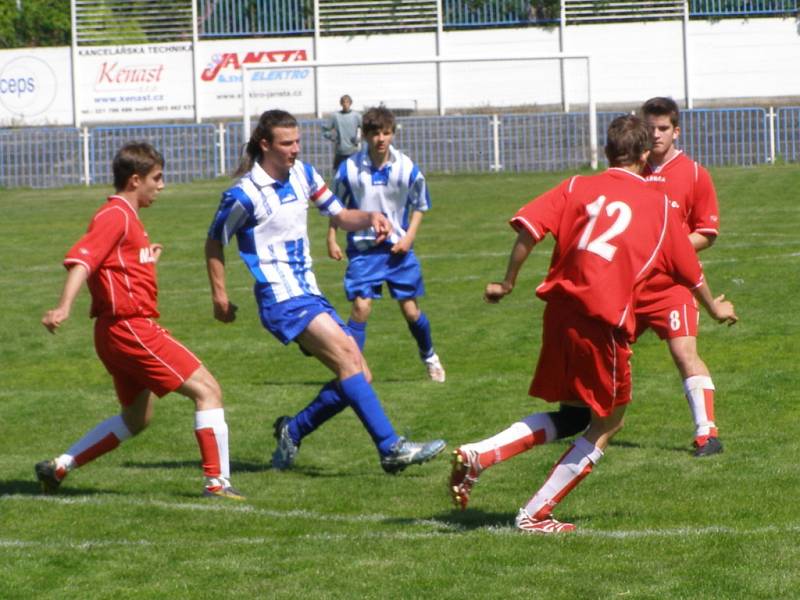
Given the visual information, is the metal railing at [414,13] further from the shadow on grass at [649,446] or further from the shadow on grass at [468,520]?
the shadow on grass at [468,520]

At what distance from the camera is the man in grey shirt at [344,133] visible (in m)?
30.9

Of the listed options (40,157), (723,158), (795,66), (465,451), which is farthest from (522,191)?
(465,451)

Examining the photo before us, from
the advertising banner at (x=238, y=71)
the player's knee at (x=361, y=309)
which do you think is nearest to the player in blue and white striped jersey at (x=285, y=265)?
the player's knee at (x=361, y=309)

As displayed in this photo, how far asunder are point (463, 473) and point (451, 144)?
29461 millimetres

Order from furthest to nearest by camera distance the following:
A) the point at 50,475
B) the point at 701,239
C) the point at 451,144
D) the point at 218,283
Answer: the point at 451,144
the point at 701,239
the point at 218,283
the point at 50,475

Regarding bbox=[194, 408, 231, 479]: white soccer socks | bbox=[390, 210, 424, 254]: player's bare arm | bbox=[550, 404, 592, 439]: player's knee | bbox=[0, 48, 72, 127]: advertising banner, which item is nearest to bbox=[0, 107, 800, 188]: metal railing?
bbox=[0, 48, 72, 127]: advertising banner

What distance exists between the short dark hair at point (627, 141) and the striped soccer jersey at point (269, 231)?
7.45 feet

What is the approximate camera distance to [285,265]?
27.5 feet

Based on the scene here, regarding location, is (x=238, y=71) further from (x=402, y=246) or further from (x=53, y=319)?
(x=53, y=319)

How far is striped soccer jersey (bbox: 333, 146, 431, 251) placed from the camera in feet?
37.7

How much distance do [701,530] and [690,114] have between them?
2996 cm

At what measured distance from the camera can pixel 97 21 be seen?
140 feet

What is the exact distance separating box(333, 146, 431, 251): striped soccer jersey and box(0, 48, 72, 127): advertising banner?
32362 mm

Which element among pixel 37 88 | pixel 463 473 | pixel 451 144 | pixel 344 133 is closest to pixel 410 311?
pixel 463 473
